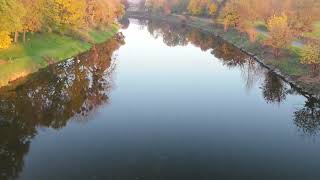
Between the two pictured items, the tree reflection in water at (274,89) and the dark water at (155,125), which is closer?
the dark water at (155,125)

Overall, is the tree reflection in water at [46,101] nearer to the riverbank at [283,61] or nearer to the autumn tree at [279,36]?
the riverbank at [283,61]

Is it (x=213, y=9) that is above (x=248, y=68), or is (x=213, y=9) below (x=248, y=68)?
above

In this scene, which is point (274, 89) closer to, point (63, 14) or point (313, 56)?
point (313, 56)

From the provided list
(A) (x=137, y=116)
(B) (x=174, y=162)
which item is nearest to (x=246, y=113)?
(A) (x=137, y=116)

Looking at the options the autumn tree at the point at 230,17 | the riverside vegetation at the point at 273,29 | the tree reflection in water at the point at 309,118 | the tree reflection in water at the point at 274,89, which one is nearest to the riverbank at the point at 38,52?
the tree reflection in water at the point at 274,89

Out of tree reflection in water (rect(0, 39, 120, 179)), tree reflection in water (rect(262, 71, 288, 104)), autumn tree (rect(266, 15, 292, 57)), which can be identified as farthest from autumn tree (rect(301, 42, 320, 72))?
tree reflection in water (rect(0, 39, 120, 179))

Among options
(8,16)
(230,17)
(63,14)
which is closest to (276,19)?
(230,17)
